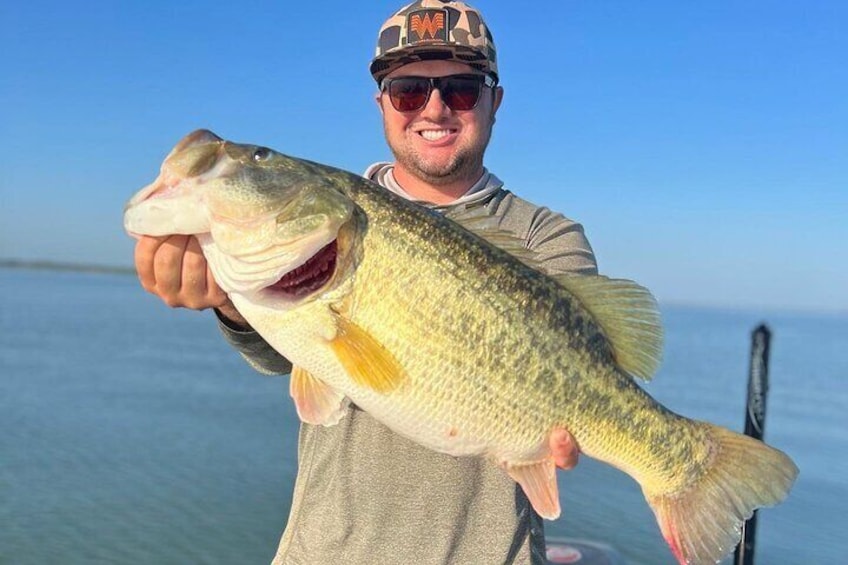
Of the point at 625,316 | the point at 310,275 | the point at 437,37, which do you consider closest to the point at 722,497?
the point at 625,316

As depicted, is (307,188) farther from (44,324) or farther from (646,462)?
(44,324)

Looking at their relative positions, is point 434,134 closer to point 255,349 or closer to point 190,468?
point 255,349

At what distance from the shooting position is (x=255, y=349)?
3.35 meters

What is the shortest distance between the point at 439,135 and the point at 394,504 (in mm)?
2015

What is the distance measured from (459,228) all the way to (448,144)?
1.13 meters

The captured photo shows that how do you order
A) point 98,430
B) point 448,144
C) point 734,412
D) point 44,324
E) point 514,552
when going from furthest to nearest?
point 44,324 → point 734,412 → point 98,430 → point 448,144 → point 514,552

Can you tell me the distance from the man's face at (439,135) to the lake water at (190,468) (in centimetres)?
724

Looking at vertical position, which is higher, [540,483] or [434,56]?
[434,56]

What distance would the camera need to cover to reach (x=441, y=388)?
9.43ft

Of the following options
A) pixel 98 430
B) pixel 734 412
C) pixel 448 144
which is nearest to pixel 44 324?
pixel 98 430

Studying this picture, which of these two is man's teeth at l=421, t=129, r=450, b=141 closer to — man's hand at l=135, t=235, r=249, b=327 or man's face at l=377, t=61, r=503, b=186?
man's face at l=377, t=61, r=503, b=186

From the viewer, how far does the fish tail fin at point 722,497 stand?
10.2ft

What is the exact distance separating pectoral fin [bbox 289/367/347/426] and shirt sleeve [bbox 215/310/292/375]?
1.24 feet

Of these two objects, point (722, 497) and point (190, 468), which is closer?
point (722, 497)
